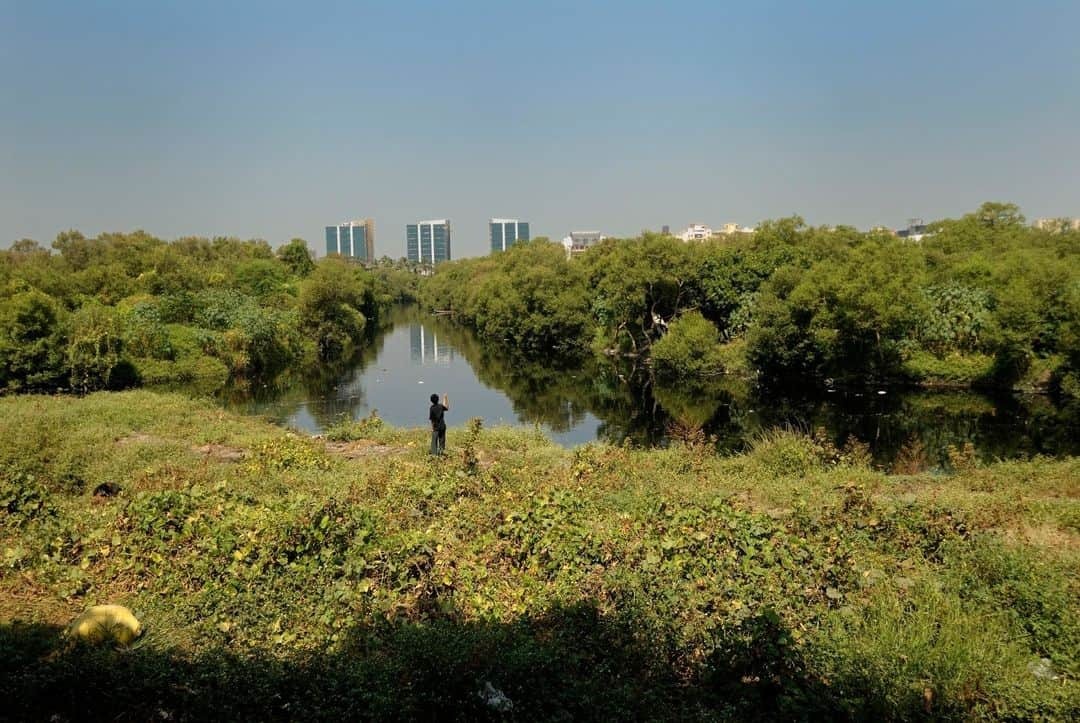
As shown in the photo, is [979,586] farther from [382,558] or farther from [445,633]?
[382,558]

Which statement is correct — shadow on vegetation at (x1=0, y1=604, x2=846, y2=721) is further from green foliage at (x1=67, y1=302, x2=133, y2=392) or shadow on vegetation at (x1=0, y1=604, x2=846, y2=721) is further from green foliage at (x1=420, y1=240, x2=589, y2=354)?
green foliage at (x1=420, y1=240, x2=589, y2=354)

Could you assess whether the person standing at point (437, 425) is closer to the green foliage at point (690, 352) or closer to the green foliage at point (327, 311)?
the green foliage at point (690, 352)

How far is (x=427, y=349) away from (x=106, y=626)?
54532 mm

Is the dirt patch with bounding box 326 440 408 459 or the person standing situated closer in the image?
the person standing

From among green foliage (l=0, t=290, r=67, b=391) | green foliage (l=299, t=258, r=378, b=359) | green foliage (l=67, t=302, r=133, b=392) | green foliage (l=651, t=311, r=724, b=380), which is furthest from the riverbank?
green foliage (l=299, t=258, r=378, b=359)

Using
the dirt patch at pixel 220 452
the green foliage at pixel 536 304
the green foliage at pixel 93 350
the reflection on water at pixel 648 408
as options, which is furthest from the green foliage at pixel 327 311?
the dirt patch at pixel 220 452

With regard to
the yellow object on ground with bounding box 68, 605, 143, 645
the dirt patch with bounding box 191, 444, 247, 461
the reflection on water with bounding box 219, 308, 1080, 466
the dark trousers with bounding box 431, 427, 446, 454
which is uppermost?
the dark trousers with bounding box 431, 427, 446, 454

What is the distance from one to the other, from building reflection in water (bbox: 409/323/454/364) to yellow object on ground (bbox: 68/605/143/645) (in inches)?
1782

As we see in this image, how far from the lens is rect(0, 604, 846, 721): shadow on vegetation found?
541 cm

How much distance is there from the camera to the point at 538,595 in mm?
7602

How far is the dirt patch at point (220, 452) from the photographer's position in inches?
604

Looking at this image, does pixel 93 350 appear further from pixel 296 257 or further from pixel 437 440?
pixel 296 257

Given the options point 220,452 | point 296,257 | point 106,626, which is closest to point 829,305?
point 220,452

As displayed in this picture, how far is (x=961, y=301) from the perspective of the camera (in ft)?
117
